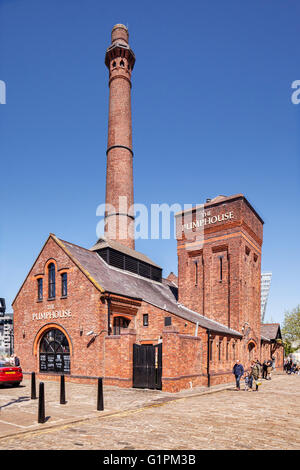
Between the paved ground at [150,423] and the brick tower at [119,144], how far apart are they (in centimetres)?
2057

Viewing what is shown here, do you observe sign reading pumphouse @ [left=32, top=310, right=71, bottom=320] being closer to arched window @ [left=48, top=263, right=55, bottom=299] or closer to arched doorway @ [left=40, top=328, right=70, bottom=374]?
arched doorway @ [left=40, top=328, right=70, bottom=374]

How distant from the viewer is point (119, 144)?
36.7 metres

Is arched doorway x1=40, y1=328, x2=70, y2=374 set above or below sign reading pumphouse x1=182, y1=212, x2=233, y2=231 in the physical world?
below

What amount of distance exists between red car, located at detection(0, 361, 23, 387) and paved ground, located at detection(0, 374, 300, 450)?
202 centimetres

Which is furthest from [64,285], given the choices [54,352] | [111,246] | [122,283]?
[111,246]

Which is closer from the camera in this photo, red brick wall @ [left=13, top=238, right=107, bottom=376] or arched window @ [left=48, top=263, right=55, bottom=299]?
red brick wall @ [left=13, top=238, right=107, bottom=376]

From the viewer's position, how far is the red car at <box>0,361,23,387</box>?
18.1m

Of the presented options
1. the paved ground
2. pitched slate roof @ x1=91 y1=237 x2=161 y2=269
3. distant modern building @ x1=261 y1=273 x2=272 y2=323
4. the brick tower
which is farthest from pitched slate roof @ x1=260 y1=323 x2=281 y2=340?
distant modern building @ x1=261 y1=273 x2=272 y2=323

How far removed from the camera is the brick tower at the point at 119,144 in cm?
3525

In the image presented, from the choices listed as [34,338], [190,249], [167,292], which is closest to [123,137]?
[190,249]

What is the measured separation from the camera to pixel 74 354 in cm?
2180

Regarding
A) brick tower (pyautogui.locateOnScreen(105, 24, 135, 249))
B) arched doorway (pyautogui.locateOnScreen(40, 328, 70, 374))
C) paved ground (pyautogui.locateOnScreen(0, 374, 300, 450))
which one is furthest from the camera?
brick tower (pyautogui.locateOnScreen(105, 24, 135, 249))

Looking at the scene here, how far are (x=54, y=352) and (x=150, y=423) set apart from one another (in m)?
14.5

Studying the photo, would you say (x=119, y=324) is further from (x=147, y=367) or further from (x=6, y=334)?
(x=6, y=334)
